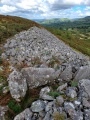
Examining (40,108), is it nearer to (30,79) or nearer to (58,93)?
(58,93)

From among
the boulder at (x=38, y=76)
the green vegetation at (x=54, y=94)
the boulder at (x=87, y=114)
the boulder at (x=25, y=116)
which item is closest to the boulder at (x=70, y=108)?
Answer: the boulder at (x=87, y=114)

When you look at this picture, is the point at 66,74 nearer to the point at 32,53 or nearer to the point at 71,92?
the point at 71,92

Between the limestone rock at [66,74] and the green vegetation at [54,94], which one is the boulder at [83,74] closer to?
the limestone rock at [66,74]

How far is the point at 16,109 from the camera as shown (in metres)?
13.5

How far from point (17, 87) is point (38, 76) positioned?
189 cm

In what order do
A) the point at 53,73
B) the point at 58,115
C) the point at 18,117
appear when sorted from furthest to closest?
1. the point at 53,73
2. the point at 18,117
3. the point at 58,115

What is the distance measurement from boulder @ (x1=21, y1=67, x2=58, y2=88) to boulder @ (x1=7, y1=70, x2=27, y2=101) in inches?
21.7

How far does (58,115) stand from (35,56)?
11.6 meters

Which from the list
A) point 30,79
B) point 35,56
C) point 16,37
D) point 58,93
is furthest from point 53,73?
point 16,37

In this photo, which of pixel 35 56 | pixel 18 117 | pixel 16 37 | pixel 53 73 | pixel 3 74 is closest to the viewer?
pixel 18 117

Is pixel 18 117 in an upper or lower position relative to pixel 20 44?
lower

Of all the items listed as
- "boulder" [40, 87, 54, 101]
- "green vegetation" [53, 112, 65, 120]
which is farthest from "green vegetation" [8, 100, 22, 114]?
"green vegetation" [53, 112, 65, 120]

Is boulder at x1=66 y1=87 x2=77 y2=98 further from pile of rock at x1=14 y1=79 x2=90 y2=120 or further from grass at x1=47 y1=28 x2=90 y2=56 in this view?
grass at x1=47 y1=28 x2=90 y2=56

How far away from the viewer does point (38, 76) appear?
1533 centimetres
